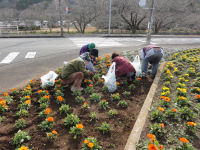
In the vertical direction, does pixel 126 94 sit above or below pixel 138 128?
above

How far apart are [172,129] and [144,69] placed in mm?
2881

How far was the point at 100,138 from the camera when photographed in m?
2.82

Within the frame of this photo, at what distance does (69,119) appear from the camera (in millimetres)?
3051

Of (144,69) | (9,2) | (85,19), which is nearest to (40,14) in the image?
(85,19)

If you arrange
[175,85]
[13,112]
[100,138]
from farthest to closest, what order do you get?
1. [175,85]
2. [13,112]
3. [100,138]

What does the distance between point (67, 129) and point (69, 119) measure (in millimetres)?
179

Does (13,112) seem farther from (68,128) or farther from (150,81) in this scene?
(150,81)

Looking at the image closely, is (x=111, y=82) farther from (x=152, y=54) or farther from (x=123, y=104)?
(x=152, y=54)

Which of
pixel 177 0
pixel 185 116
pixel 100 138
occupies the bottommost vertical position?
pixel 100 138

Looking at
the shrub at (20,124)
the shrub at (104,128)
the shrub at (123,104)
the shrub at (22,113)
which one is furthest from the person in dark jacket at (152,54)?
the shrub at (20,124)

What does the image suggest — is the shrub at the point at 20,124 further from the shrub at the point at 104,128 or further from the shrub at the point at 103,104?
the shrub at the point at 103,104

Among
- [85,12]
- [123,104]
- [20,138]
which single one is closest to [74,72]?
[123,104]

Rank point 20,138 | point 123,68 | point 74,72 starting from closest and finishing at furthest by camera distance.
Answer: point 20,138 → point 74,72 → point 123,68

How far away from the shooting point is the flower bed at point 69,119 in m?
2.68
